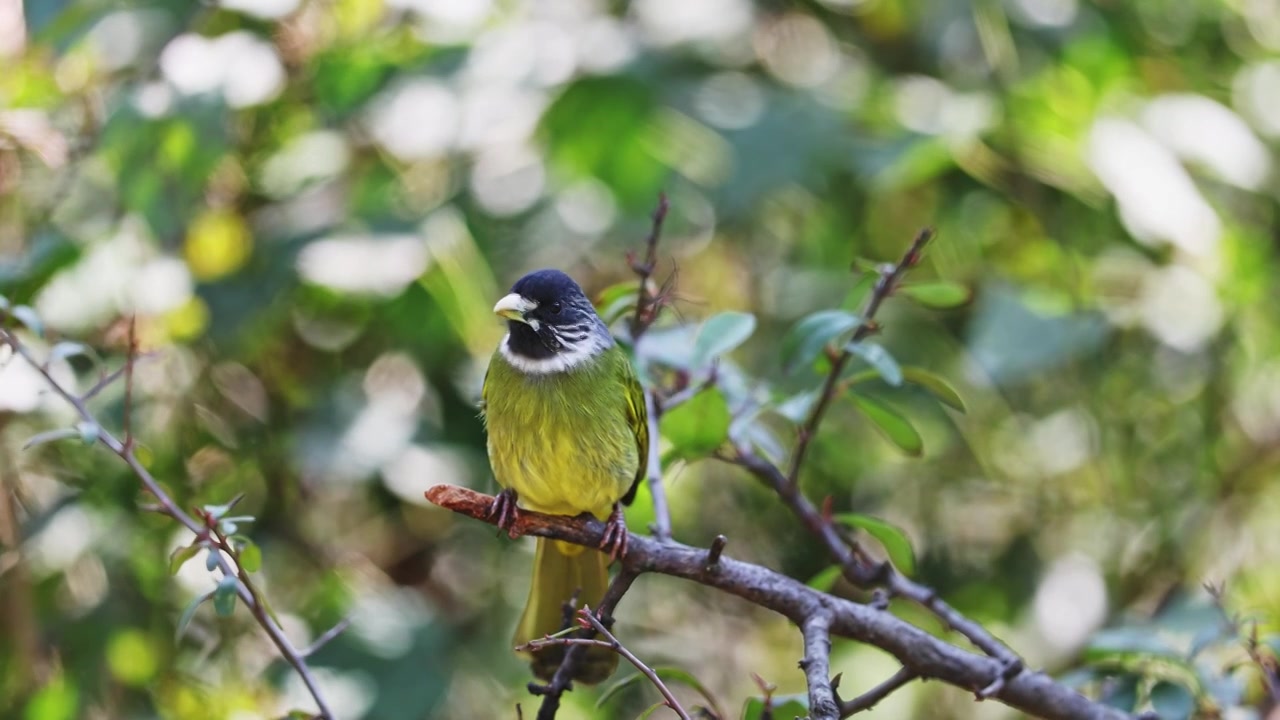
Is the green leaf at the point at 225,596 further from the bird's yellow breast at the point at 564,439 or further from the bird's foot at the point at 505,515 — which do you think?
the bird's yellow breast at the point at 564,439

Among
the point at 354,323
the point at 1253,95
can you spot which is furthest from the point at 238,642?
the point at 1253,95

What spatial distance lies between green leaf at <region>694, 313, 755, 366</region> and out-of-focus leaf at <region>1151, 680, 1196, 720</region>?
3.40 ft

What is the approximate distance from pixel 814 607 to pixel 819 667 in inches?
12.4

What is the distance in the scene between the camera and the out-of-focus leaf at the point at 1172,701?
253 cm

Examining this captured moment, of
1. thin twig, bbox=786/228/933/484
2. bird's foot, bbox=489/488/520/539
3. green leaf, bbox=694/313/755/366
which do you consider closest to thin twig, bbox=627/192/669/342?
green leaf, bbox=694/313/755/366

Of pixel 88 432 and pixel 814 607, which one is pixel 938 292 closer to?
pixel 814 607

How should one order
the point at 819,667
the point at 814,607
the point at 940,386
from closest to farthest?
1. the point at 819,667
2. the point at 814,607
3. the point at 940,386

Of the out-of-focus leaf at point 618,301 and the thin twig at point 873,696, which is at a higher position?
the out-of-focus leaf at point 618,301

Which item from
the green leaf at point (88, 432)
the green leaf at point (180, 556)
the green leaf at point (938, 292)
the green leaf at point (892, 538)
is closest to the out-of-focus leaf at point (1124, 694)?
the green leaf at point (892, 538)

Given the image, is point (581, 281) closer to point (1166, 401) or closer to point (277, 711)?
point (277, 711)

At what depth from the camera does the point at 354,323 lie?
4.27 metres

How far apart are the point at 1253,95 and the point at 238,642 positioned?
3.72m

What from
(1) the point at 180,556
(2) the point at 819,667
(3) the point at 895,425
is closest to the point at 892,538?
(3) the point at 895,425

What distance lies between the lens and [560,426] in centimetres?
286
